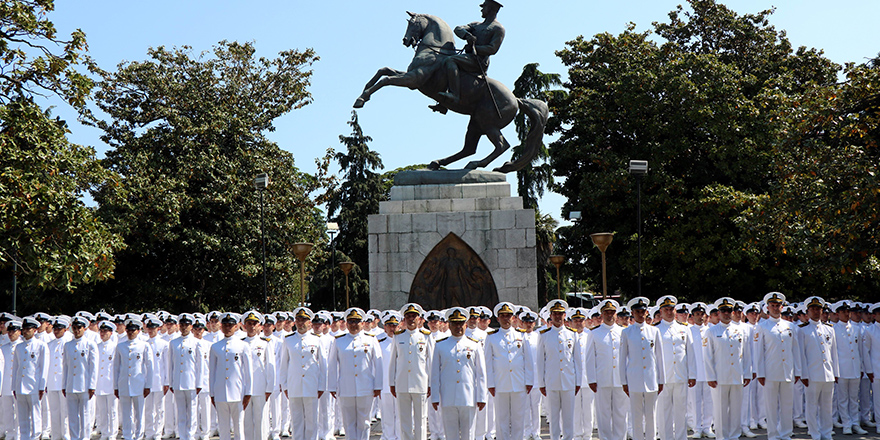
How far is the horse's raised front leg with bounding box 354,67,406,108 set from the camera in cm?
1627

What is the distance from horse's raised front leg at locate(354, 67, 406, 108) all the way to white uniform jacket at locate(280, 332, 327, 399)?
6.08 metres

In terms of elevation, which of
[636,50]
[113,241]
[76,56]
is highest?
[636,50]

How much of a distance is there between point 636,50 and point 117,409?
21.1 meters

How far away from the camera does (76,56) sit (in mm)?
14000

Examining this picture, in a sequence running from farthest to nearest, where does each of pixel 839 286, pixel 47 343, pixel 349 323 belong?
pixel 839 286 → pixel 47 343 → pixel 349 323

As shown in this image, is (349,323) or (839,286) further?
(839,286)

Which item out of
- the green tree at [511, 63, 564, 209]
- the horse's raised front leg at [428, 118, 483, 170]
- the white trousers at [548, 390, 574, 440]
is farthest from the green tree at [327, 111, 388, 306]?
the white trousers at [548, 390, 574, 440]

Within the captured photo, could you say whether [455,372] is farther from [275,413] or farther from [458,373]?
[275,413]

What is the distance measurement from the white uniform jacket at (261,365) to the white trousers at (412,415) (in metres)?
1.78

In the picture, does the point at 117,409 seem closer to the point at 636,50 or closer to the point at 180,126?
the point at 180,126

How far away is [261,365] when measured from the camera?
35.2 ft

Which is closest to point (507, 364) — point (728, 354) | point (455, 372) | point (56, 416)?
point (455, 372)

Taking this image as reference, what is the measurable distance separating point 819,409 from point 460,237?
23.0ft

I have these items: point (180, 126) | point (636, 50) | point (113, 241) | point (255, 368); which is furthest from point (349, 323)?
point (636, 50)
